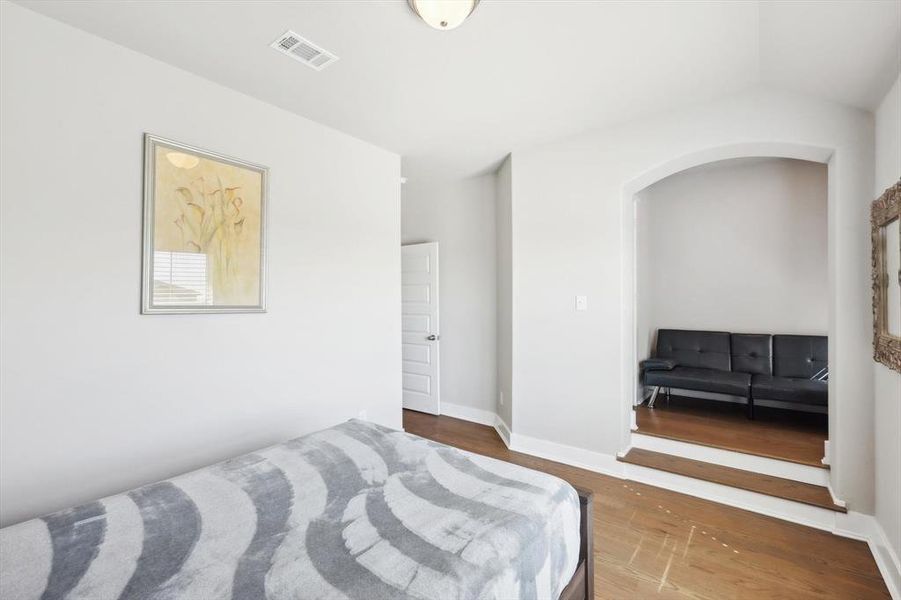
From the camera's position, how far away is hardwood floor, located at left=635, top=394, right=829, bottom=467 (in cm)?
289

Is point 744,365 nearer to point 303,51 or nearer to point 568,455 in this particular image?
point 568,455

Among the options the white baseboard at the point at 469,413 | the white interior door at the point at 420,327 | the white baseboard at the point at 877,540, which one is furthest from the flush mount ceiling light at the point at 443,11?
the white baseboard at the point at 469,413

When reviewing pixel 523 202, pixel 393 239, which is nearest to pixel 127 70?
pixel 393 239

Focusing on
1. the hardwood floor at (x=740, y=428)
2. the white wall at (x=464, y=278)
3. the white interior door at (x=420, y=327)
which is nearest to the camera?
the hardwood floor at (x=740, y=428)

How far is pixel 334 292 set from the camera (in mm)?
3029

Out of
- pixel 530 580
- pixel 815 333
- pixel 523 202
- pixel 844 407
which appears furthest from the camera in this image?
pixel 815 333

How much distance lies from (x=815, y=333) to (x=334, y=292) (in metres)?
4.52

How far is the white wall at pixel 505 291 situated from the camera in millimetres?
3641

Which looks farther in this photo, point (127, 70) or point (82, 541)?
point (127, 70)

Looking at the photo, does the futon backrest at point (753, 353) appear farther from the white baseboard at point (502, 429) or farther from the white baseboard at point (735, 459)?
the white baseboard at point (502, 429)

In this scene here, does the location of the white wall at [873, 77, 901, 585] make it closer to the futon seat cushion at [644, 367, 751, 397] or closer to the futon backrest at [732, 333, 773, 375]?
the futon seat cushion at [644, 367, 751, 397]

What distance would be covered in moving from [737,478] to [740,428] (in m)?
0.87

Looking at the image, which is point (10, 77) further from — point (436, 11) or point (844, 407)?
point (844, 407)

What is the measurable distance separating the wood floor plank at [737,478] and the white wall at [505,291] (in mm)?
1139
